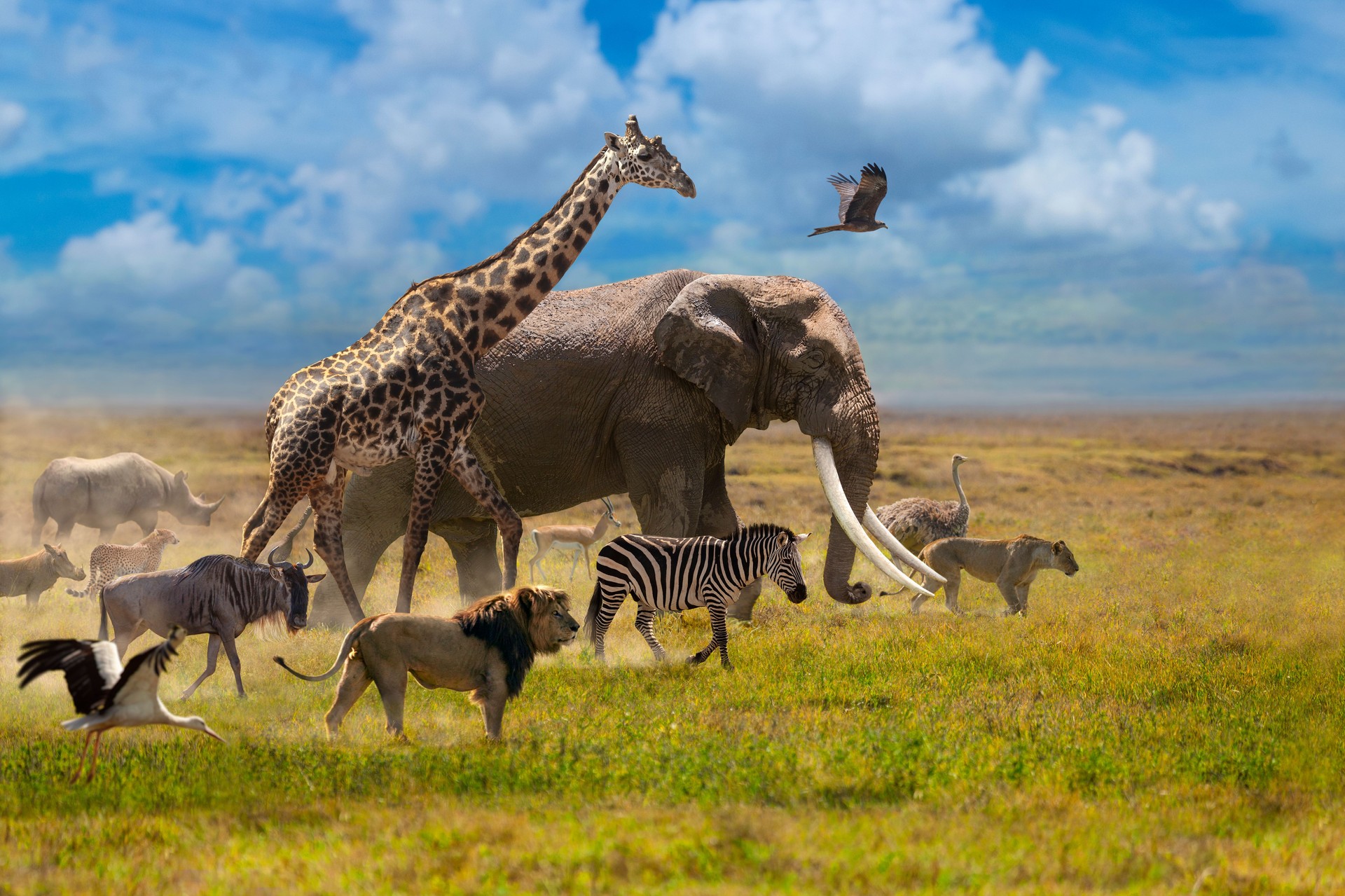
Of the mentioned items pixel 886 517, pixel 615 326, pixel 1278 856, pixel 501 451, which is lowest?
pixel 1278 856

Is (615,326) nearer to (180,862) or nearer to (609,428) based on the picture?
(609,428)

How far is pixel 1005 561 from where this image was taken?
14344mm

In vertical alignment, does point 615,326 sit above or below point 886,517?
above

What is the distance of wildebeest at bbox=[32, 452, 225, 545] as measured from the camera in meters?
20.2

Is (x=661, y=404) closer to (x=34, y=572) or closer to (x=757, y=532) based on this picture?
(x=757, y=532)

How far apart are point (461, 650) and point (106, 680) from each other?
2.17 metres

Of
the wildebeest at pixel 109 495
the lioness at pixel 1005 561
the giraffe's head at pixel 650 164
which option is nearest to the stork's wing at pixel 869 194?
the giraffe's head at pixel 650 164

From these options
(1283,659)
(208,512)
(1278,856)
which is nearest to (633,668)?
(1278,856)

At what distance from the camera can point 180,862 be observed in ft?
19.5

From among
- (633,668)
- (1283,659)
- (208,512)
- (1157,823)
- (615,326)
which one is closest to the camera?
(1157,823)

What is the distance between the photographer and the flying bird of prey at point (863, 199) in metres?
12.3

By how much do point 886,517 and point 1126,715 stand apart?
705 cm

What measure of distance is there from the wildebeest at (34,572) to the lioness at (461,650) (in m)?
7.73

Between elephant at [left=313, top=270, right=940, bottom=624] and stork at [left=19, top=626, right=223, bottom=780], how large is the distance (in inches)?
239
